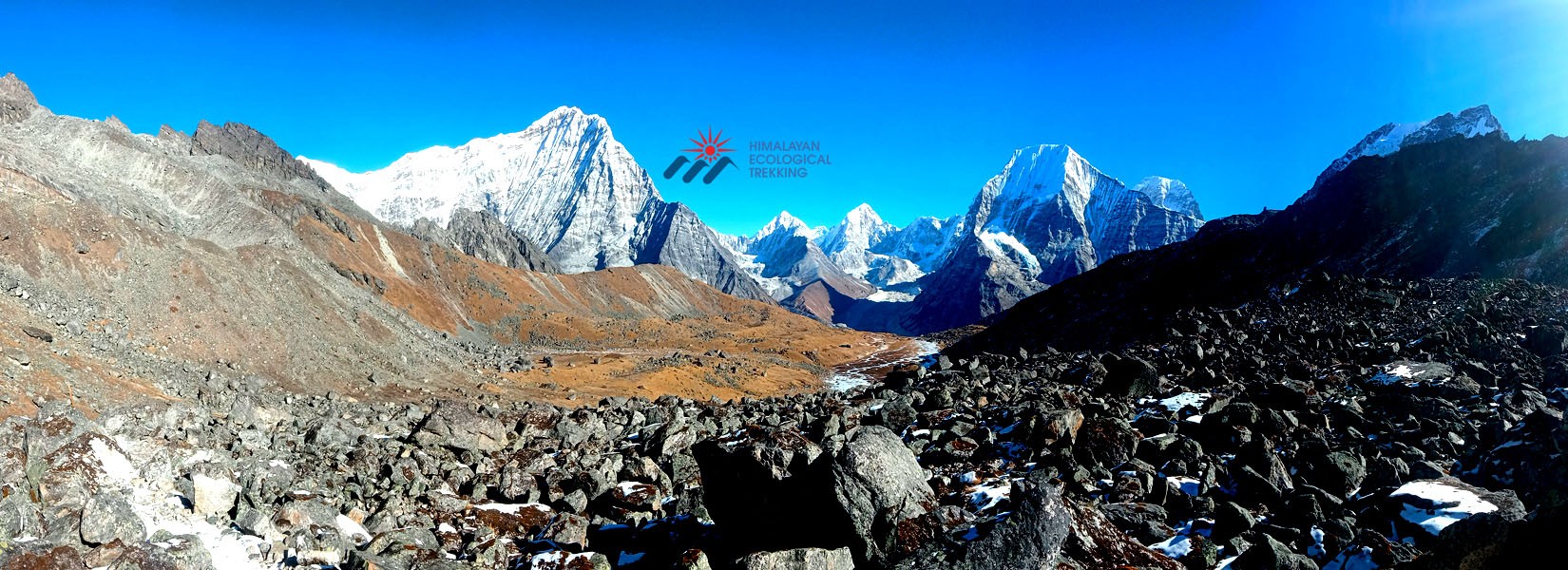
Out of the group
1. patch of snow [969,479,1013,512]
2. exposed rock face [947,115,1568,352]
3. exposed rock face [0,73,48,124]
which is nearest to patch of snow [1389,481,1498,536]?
patch of snow [969,479,1013,512]

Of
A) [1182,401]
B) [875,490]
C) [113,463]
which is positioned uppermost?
[1182,401]

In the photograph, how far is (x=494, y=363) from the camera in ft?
235

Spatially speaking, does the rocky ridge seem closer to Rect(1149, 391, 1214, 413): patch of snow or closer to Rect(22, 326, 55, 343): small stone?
Rect(1149, 391, 1214, 413): patch of snow

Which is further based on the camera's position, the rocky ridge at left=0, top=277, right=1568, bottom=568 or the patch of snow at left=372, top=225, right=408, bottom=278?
the patch of snow at left=372, top=225, right=408, bottom=278

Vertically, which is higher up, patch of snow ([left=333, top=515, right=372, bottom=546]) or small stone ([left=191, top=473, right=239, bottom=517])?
small stone ([left=191, top=473, right=239, bottom=517])

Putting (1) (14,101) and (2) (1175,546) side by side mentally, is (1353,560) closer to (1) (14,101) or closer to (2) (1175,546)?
(2) (1175,546)

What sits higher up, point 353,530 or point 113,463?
point 113,463

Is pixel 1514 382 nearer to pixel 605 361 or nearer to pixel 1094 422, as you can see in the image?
pixel 1094 422

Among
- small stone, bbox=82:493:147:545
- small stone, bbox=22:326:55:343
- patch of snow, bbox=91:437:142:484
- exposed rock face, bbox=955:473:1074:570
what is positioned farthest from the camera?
small stone, bbox=22:326:55:343

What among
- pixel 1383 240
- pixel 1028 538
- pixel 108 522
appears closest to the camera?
pixel 1028 538

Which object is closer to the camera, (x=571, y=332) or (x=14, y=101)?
(x=14, y=101)

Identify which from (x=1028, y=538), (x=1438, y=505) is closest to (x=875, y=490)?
(x=1028, y=538)

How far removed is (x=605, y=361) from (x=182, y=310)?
135 ft

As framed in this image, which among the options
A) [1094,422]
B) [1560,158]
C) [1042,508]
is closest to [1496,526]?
[1042,508]
